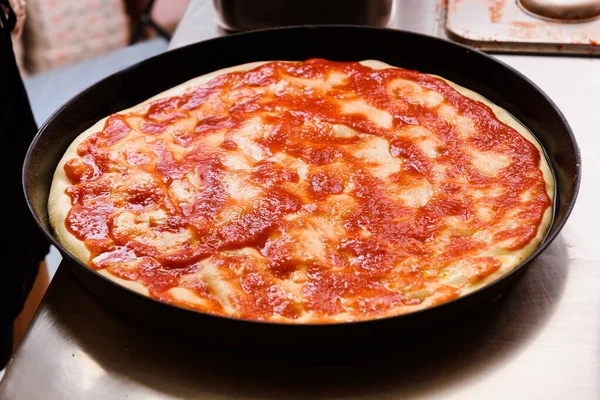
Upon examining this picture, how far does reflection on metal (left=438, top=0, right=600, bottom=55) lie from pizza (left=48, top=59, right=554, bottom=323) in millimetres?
458

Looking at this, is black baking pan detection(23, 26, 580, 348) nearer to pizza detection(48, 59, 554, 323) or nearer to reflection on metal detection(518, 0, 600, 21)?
pizza detection(48, 59, 554, 323)

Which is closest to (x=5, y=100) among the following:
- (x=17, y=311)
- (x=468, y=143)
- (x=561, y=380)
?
(x=17, y=311)

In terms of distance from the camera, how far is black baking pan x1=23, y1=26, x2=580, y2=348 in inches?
47.4

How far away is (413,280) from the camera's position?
1.42 m

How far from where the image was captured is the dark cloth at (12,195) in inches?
90.0

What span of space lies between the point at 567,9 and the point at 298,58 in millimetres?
1062

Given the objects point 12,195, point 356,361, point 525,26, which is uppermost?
point 525,26

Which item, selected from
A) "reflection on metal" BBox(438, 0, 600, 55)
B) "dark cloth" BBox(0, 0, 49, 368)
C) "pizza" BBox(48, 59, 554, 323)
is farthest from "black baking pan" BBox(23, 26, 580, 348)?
"dark cloth" BBox(0, 0, 49, 368)

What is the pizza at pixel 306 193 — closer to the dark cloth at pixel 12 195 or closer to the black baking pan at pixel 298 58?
the black baking pan at pixel 298 58

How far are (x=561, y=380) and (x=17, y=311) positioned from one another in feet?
6.44

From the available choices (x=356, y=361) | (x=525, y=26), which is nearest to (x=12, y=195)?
(x=356, y=361)

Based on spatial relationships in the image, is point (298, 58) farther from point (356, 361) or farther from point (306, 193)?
point (356, 361)

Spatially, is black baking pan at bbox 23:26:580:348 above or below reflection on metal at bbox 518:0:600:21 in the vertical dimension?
below

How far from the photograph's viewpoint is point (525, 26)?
2.43 meters
